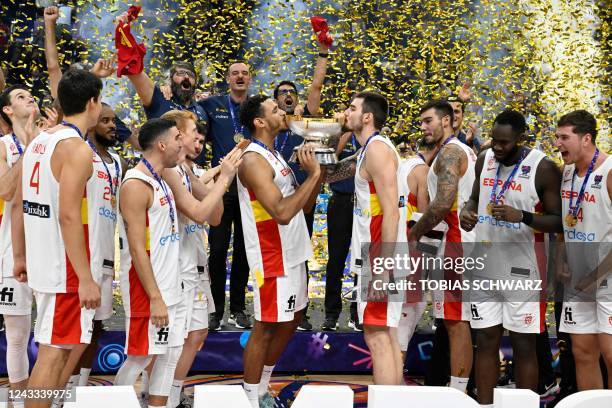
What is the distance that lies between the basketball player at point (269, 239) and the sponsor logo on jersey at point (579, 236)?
162cm

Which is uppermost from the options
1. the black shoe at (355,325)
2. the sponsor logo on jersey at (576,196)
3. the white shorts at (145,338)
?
the sponsor logo on jersey at (576,196)

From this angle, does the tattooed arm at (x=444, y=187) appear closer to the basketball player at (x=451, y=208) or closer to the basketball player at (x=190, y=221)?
the basketball player at (x=451, y=208)

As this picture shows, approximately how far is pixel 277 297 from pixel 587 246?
1.97 m

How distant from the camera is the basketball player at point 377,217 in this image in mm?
5129

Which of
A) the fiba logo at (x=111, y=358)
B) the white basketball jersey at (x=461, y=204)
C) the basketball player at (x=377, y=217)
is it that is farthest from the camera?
the fiba logo at (x=111, y=358)

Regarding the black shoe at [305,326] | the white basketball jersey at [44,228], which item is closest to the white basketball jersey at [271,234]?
the black shoe at [305,326]

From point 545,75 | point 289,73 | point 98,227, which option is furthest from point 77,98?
point 545,75

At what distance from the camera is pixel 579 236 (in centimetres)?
540

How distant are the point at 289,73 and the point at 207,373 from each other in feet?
11.5

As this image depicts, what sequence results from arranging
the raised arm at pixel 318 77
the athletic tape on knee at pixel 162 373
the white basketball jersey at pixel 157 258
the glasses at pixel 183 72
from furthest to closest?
the raised arm at pixel 318 77, the glasses at pixel 183 72, the athletic tape on knee at pixel 162 373, the white basketball jersey at pixel 157 258

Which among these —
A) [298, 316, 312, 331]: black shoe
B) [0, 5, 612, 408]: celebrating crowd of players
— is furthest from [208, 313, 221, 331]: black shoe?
[0, 5, 612, 408]: celebrating crowd of players

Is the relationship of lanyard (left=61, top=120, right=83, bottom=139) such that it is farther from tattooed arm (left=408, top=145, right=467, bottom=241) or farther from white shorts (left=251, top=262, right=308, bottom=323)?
tattooed arm (left=408, top=145, right=467, bottom=241)

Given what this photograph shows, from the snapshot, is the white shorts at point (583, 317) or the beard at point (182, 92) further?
the beard at point (182, 92)

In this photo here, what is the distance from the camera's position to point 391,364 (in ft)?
16.9
